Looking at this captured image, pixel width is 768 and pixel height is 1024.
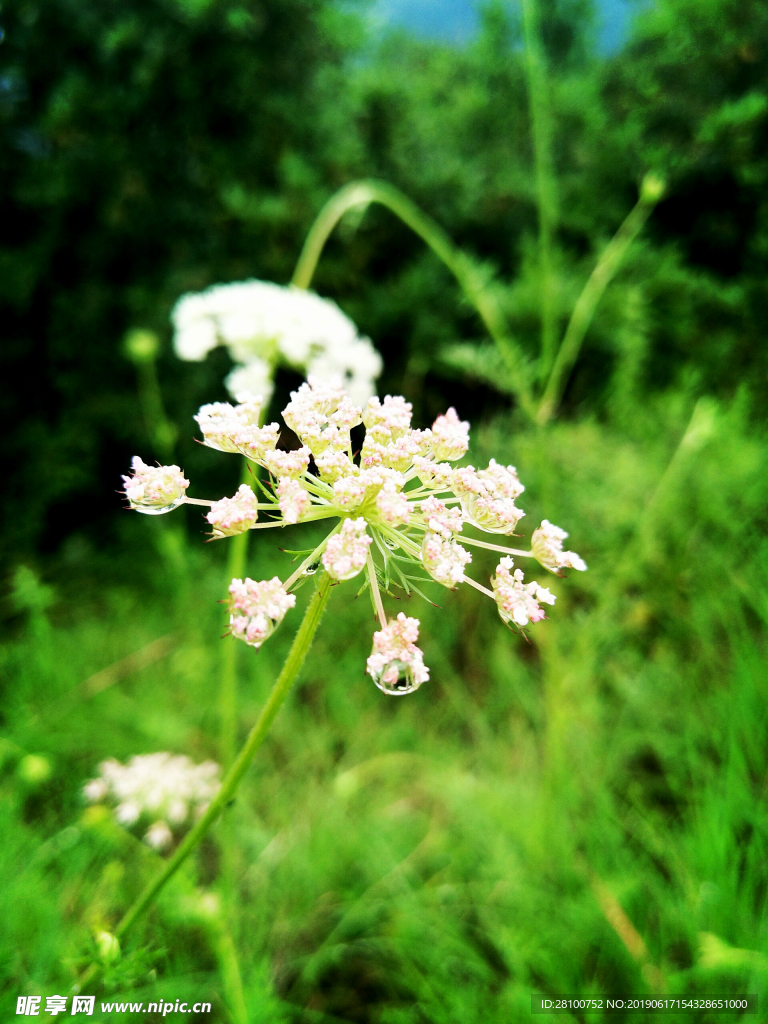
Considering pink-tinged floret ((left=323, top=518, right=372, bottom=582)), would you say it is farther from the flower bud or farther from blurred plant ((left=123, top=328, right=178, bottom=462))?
blurred plant ((left=123, top=328, right=178, bottom=462))

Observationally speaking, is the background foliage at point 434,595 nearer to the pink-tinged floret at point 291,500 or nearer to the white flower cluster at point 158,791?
the white flower cluster at point 158,791

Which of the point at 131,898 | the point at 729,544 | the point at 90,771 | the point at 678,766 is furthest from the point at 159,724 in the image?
the point at 729,544

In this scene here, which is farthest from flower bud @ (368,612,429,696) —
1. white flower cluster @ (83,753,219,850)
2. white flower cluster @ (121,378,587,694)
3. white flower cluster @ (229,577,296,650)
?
white flower cluster @ (83,753,219,850)

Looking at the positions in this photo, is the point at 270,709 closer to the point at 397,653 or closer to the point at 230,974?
the point at 397,653

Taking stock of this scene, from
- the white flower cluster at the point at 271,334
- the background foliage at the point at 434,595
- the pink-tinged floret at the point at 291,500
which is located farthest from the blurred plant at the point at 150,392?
the pink-tinged floret at the point at 291,500

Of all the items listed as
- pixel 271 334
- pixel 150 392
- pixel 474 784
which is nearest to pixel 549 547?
pixel 271 334

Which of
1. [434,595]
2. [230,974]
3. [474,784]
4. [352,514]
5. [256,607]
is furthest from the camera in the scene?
[434,595]
